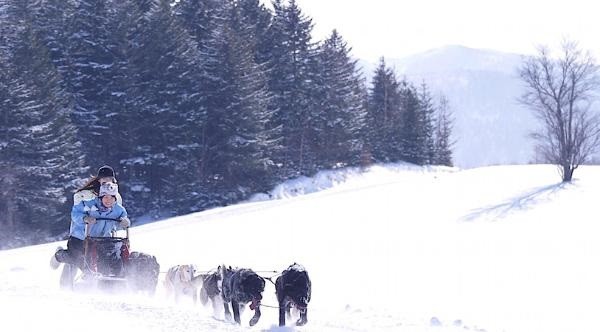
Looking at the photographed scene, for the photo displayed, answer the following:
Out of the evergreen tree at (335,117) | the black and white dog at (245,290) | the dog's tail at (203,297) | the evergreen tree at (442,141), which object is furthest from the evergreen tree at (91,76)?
the evergreen tree at (442,141)

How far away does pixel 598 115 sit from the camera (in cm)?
3294

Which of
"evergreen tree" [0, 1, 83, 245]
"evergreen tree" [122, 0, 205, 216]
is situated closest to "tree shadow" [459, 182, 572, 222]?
"evergreen tree" [122, 0, 205, 216]

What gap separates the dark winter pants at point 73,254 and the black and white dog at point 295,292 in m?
3.81

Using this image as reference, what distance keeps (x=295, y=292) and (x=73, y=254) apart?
13.7ft

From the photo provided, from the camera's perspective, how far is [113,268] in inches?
403

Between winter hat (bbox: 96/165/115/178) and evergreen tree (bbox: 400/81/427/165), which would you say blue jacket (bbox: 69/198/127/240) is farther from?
evergreen tree (bbox: 400/81/427/165)

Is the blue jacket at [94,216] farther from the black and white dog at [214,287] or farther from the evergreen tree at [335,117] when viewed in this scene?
the evergreen tree at [335,117]

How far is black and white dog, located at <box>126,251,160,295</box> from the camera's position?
1032 centimetres

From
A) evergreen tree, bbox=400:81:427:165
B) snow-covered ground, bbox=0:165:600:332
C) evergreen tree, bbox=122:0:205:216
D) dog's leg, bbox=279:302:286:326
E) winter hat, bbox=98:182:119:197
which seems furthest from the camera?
evergreen tree, bbox=400:81:427:165

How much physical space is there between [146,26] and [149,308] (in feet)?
114

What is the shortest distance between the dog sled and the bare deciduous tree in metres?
26.1

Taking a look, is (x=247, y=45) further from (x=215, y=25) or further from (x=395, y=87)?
(x=395, y=87)

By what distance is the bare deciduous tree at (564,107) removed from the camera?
31562 millimetres

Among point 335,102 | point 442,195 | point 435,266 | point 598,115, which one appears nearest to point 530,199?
point 442,195
